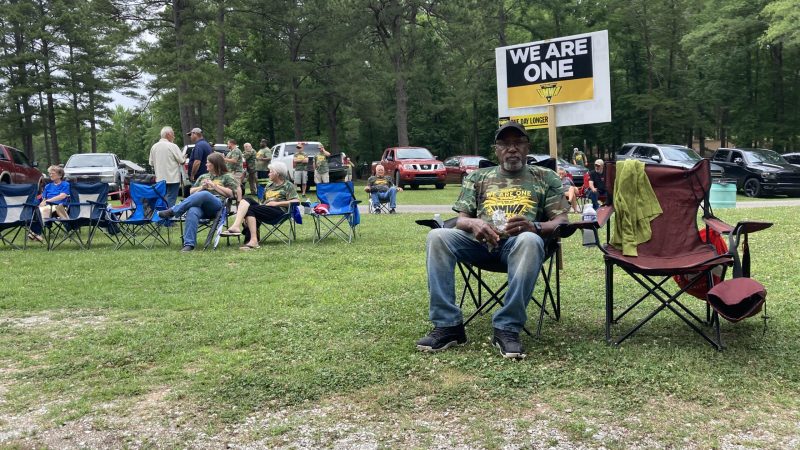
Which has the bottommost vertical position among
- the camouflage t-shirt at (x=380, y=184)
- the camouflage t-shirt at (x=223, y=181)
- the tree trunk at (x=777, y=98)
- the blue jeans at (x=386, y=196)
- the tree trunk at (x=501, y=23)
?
the blue jeans at (x=386, y=196)

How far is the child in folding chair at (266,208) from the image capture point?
320 inches

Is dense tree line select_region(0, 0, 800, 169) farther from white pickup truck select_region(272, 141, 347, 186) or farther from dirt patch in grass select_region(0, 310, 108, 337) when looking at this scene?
dirt patch in grass select_region(0, 310, 108, 337)

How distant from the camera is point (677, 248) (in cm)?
400

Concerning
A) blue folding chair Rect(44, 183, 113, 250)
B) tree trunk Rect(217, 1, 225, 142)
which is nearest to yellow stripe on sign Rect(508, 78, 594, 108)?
blue folding chair Rect(44, 183, 113, 250)

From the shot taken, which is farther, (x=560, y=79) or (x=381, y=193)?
(x=381, y=193)

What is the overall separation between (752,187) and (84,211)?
1720 cm

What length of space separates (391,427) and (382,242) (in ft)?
19.4

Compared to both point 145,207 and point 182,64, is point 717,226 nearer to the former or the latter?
point 145,207

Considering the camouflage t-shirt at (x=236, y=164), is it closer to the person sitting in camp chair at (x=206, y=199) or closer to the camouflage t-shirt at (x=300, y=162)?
the camouflage t-shirt at (x=300, y=162)

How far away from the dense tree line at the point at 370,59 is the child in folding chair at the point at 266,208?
46.9 ft

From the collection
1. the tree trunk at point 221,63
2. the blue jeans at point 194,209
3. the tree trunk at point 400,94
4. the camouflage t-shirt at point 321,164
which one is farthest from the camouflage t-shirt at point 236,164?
the tree trunk at point 400,94

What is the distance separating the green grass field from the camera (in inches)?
104

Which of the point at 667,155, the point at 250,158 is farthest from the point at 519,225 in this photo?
the point at 667,155

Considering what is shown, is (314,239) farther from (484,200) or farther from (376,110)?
(376,110)
